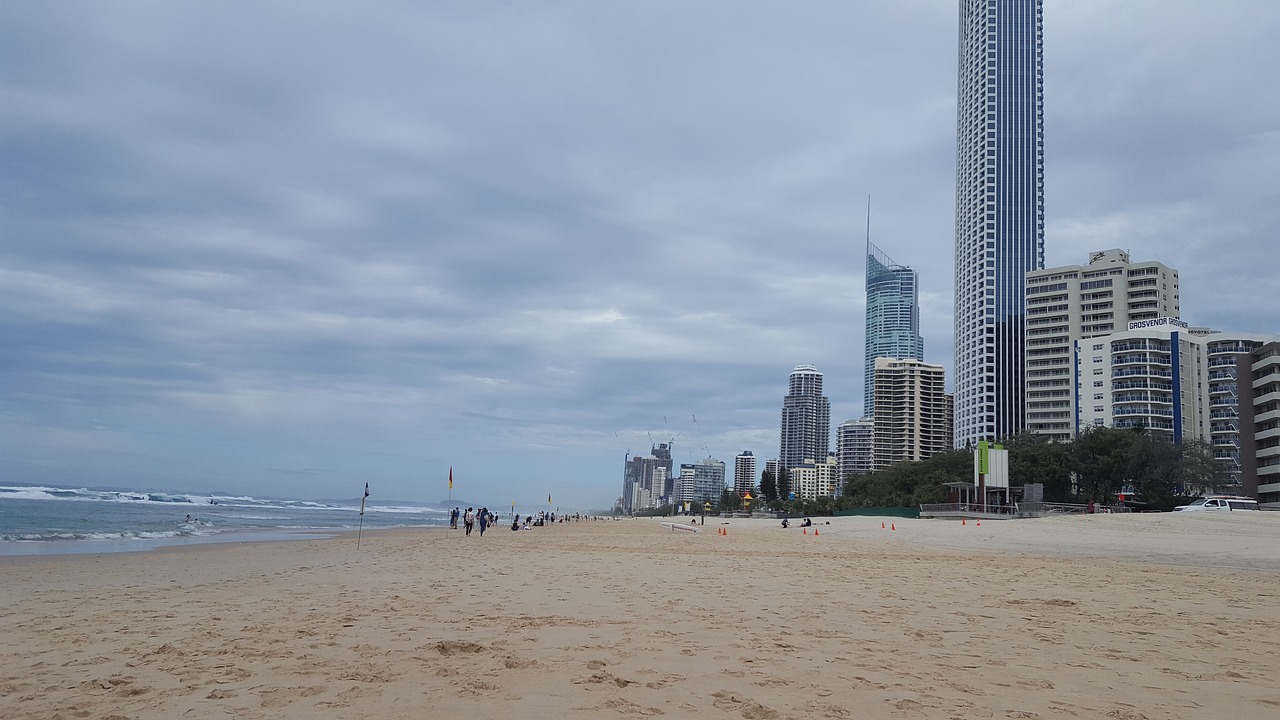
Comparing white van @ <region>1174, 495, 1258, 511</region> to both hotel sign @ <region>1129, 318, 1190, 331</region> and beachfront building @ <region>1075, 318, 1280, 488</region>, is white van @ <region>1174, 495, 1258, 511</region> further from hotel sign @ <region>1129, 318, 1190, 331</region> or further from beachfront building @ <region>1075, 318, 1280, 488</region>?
hotel sign @ <region>1129, 318, 1190, 331</region>

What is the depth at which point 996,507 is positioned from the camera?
5409cm

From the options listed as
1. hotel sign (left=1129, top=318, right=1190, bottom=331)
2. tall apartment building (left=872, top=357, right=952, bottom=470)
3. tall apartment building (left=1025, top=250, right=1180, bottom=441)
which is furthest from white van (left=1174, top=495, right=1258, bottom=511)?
tall apartment building (left=872, top=357, right=952, bottom=470)

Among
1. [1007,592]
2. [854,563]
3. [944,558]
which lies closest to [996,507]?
[944,558]

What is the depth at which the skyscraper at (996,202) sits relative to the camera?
153750 mm

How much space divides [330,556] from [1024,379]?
151m

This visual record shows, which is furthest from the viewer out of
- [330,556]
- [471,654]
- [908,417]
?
[908,417]

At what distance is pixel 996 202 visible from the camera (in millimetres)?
162125

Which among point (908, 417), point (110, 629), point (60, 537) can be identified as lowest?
point (60, 537)

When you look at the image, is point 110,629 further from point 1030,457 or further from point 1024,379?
point 1024,379

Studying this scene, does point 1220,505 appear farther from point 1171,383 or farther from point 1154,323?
point 1154,323

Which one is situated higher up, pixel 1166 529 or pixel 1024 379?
pixel 1024 379

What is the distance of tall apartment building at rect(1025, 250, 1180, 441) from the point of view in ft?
416

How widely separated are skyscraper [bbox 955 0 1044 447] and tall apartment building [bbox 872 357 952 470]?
2446 centimetres

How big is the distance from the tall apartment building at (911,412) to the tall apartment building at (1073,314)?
5756cm
